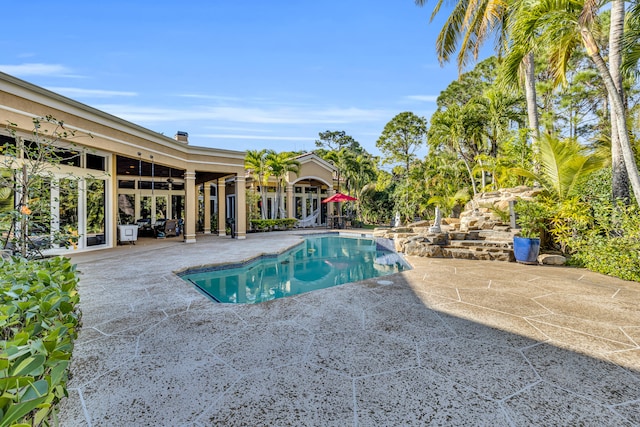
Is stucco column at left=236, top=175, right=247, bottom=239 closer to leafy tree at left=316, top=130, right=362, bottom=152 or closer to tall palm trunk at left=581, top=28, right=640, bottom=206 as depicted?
tall palm trunk at left=581, top=28, right=640, bottom=206

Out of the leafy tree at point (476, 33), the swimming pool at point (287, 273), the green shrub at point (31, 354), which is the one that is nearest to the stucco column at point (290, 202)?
the swimming pool at point (287, 273)

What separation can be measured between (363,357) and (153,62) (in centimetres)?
1044

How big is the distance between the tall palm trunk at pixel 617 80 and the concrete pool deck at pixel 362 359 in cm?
218

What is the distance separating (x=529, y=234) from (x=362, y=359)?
18.7ft

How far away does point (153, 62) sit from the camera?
9117mm

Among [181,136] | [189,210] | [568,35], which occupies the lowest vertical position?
[189,210]

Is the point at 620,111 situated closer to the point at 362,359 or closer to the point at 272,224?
the point at 362,359

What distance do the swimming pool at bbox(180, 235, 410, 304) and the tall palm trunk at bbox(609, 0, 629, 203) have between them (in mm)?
4068

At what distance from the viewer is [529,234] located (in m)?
6.24

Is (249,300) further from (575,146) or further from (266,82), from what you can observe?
(266,82)

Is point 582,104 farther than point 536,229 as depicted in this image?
Yes

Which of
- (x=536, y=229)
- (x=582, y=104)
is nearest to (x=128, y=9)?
(x=536, y=229)

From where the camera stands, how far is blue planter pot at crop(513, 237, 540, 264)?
6.10 meters

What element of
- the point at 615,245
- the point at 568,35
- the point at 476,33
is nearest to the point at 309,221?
the point at 476,33
